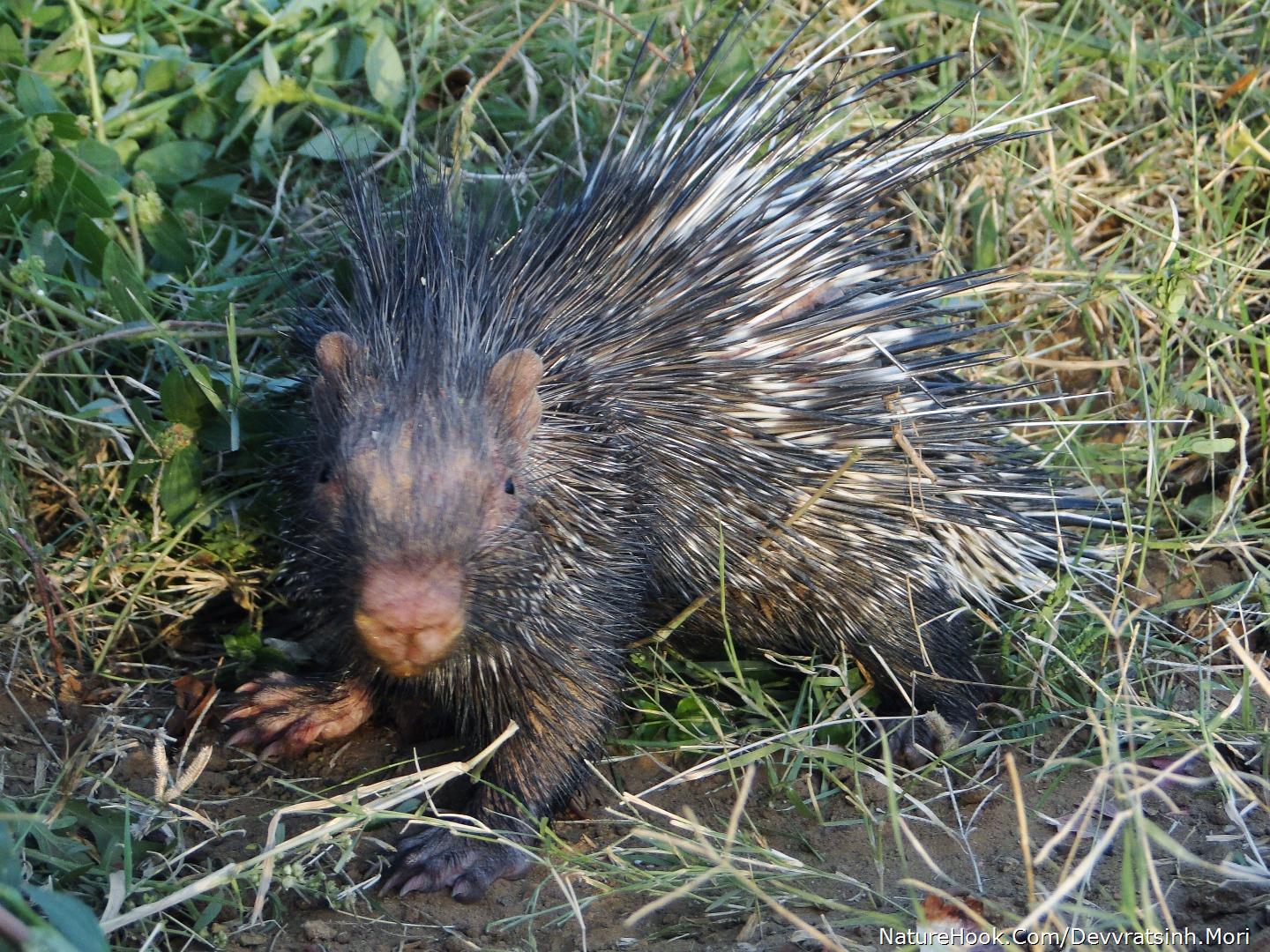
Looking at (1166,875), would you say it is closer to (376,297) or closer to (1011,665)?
(1011,665)

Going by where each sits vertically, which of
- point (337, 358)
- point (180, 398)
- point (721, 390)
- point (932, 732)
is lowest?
point (932, 732)

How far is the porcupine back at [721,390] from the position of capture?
2.42 meters

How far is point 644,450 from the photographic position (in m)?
2.57

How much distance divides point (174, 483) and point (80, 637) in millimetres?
402

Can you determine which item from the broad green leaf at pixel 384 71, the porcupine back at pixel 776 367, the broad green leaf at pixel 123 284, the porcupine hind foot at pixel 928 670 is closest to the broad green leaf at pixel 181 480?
the broad green leaf at pixel 123 284

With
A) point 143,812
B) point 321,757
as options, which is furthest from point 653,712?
point 143,812

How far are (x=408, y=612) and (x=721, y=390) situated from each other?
3.07 feet

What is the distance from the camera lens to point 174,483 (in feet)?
9.40

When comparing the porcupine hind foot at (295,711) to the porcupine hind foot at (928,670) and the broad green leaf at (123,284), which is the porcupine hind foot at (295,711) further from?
the porcupine hind foot at (928,670)

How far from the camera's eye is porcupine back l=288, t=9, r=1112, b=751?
7.93 ft

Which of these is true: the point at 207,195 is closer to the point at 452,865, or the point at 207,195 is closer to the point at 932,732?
the point at 452,865

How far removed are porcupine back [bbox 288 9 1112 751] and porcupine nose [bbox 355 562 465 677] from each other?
0.21 m

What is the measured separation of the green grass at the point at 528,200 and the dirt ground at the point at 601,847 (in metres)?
0.02

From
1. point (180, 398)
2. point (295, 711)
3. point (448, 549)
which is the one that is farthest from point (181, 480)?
point (448, 549)
